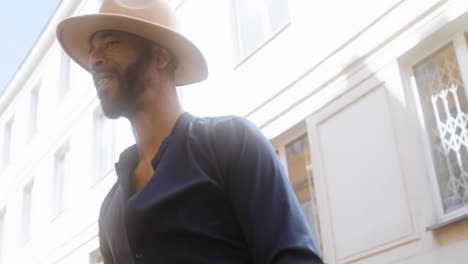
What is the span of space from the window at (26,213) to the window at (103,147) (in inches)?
137

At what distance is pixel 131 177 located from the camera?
173 centimetres

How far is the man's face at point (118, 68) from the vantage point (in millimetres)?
1741

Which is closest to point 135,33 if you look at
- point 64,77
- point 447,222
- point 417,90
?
point 447,222

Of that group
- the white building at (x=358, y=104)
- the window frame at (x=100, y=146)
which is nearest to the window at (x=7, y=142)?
the window frame at (x=100, y=146)

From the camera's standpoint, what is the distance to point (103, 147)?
14.2m

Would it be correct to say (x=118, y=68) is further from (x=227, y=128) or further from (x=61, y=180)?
(x=61, y=180)

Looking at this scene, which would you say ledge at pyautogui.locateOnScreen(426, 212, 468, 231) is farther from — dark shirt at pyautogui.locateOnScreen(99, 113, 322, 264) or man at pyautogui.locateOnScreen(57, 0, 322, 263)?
dark shirt at pyautogui.locateOnScreen(99, 113, 322, 264)

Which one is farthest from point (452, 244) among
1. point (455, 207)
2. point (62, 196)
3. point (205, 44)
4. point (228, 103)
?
point (62, 196)

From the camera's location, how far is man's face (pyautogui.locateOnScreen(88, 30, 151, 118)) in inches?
68.6

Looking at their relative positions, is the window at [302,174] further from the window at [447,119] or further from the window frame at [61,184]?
the window frame at [61,184]

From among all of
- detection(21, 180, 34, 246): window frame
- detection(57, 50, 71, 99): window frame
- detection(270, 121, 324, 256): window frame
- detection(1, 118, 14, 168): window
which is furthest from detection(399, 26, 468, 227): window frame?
detection(1, 118, 14, 168): window

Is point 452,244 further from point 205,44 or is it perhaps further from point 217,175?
A: point 205,44

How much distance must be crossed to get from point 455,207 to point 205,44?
5.52m

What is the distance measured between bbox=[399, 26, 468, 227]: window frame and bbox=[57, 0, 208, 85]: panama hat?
436cm
